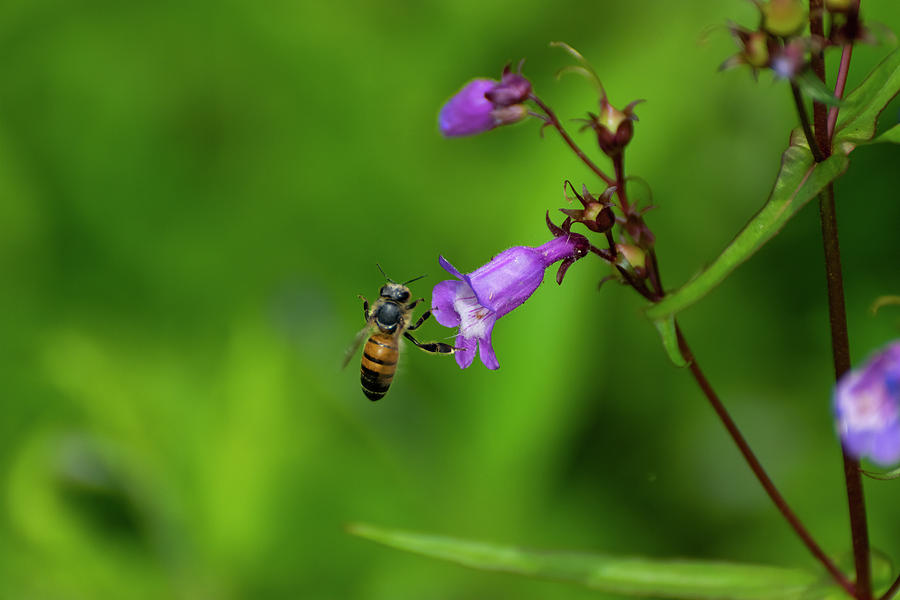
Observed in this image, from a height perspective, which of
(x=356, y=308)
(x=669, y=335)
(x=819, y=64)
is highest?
(x=819, y=64)

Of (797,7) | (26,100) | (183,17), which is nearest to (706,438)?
(797,7)

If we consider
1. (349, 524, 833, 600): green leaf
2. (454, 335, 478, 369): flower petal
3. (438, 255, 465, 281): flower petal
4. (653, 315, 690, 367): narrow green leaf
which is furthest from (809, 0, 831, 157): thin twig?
(349, 524, 833, 600): green leaf

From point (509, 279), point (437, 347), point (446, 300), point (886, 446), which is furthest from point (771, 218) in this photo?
point (437, 347)

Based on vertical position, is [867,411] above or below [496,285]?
below

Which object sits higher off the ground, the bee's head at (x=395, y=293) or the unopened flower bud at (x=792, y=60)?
the unopened flower bud at (x=792, y=60)

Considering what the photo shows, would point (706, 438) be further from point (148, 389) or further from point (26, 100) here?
point (26, 100)

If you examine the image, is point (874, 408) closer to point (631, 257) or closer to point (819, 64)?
point (631, 257)

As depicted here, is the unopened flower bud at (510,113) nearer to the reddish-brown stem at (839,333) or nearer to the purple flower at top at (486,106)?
Answer: the purple flower at top at (486,106)

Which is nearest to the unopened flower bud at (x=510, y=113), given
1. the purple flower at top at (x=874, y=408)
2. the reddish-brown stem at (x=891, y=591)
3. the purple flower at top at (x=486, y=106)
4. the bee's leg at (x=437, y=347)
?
the purple flower at top at (x=486, y=106)
